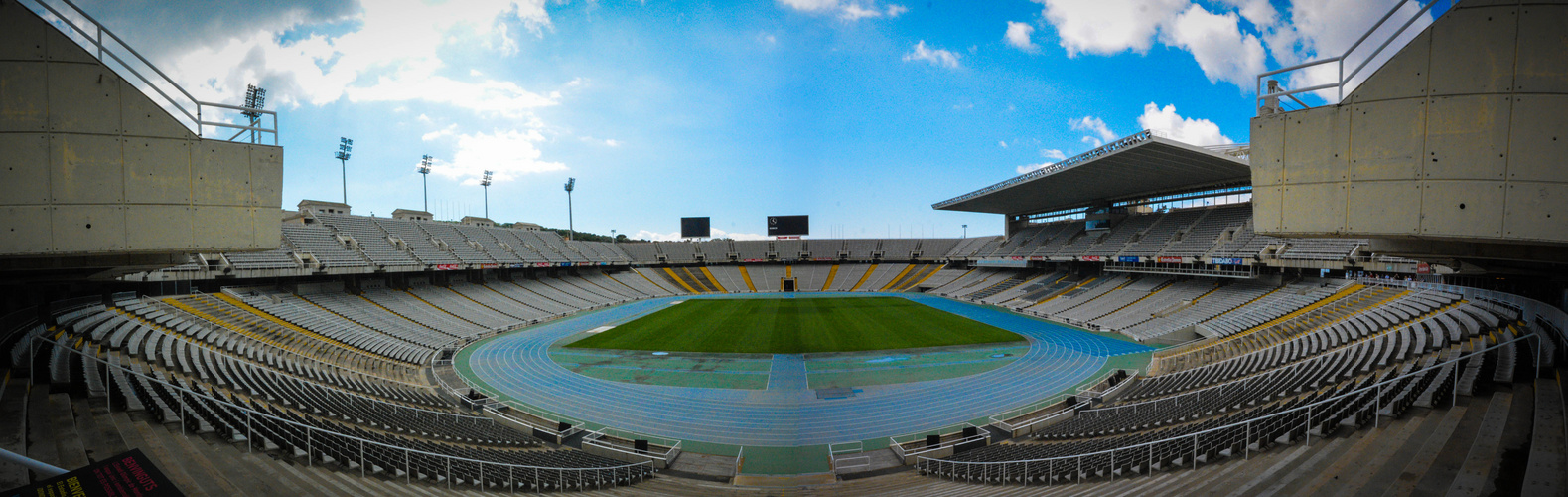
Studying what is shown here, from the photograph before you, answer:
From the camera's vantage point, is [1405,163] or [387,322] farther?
[387,322]

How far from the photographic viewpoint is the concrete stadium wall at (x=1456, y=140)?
4383 mm

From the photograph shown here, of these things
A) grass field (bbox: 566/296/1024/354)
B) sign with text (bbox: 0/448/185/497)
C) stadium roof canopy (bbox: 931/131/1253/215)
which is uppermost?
stadium roof canopy (bbox: 931/131/1253/215)

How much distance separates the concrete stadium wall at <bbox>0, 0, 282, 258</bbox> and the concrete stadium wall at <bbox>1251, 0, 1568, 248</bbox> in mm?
11464

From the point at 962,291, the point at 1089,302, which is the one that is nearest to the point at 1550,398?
the point at 1089,302

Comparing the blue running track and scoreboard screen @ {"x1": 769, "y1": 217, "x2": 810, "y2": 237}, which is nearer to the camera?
the blue running track

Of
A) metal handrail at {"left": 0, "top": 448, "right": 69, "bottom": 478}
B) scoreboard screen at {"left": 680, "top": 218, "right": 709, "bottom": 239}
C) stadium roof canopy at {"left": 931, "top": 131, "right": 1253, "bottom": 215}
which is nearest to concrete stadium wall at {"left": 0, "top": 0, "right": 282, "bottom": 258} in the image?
metal handrail at {"left": 0, "top": 448, "right": 69, "bottom": 478}

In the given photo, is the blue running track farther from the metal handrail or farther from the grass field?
the metal handrail

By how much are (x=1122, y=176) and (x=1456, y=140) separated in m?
29.5

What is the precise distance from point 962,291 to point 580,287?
31373mm

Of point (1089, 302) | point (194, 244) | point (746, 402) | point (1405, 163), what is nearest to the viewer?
point (1405, 163)

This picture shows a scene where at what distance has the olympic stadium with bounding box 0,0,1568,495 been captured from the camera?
4.90 metres

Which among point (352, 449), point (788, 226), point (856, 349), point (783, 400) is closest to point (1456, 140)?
point (783, 400)

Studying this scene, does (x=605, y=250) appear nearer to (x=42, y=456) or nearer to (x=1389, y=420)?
(x=42, y=456)

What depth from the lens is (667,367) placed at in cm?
1950
